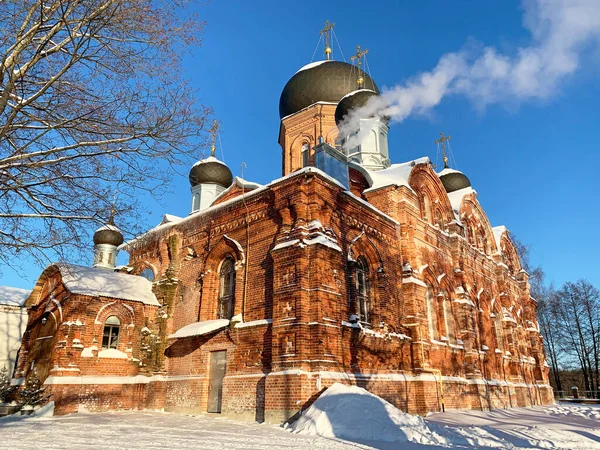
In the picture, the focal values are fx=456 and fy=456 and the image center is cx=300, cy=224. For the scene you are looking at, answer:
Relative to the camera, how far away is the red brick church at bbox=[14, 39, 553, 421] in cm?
995

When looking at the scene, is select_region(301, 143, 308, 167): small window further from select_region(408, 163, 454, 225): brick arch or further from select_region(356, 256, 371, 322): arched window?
select_region(356, 256, 371, 322): arched window

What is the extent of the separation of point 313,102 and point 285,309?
14.2 meters

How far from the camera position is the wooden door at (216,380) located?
11.0 metres

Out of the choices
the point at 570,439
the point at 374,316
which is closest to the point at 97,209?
the point at 374,316

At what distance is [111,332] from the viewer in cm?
1316

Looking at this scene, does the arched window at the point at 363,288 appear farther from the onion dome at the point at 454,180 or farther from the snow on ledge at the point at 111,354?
the onion dome at the point at 454,180

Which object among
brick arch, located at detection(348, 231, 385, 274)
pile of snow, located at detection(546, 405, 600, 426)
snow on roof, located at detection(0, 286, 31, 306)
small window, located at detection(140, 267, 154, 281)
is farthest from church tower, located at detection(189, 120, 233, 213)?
pile of snow, located at detection(546, 405, 600, 426)

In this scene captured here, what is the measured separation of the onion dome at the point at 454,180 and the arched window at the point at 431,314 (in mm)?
10137

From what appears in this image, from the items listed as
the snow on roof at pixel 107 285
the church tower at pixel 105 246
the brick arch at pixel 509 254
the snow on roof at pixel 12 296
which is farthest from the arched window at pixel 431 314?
the snow on roof at pixel 12 296

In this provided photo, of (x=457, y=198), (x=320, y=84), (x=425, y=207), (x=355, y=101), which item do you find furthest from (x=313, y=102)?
(x=425, y=207)

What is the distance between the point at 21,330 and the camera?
18672 millimetres

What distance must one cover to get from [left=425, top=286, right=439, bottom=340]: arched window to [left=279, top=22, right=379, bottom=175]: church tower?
9054mm

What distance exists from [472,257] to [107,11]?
51.8 ft

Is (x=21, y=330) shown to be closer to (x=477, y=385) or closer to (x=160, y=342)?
(x=160, y=342)
